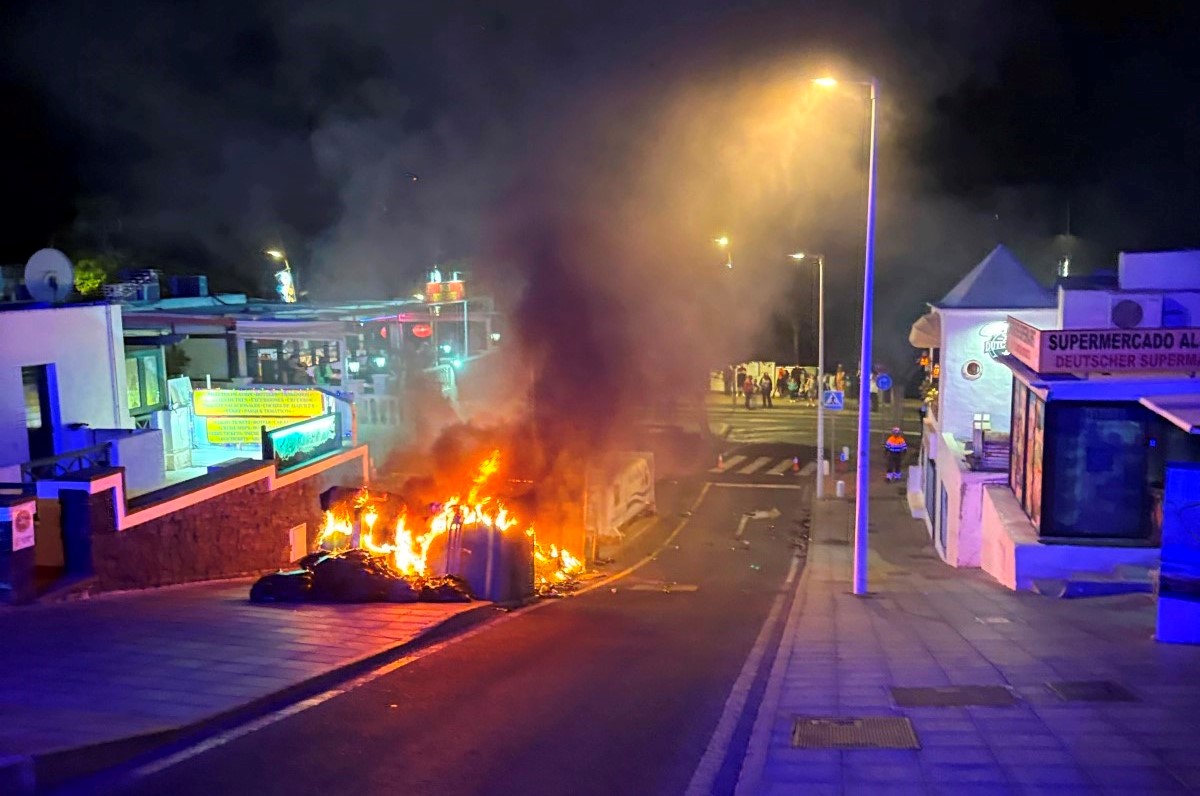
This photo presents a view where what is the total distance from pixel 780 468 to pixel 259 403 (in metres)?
14.9

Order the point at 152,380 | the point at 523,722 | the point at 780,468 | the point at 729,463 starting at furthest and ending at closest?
the point at 729,463
the point at 780,468
the point at 152,380
the point at 523,722

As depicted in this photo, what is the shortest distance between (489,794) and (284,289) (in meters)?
27.7

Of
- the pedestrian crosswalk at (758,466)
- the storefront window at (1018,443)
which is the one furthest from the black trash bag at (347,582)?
the pedestrian crosswalk at (758,466)

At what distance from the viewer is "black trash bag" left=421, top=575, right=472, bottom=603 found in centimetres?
1073

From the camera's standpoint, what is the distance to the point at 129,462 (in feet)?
39.8

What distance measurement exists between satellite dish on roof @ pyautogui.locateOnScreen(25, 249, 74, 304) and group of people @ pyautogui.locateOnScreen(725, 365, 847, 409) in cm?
2488

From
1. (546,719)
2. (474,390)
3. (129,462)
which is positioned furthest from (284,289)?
(546,719)

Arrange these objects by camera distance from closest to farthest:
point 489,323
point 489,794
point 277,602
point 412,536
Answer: point 489,794
point 277,602
point 412,536
point 489,323

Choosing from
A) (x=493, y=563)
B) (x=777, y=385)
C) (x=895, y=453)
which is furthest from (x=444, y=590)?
(x=777, y=385)

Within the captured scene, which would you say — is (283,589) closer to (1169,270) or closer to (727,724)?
(727,724)

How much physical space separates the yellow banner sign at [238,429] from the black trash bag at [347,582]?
6.03 m

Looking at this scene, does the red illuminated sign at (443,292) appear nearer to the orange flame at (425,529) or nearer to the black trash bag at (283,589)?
the orange flame at (425,529)

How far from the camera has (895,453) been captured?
82.7ft

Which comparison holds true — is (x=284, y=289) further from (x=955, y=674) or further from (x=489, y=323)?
(x=955, y=674)
